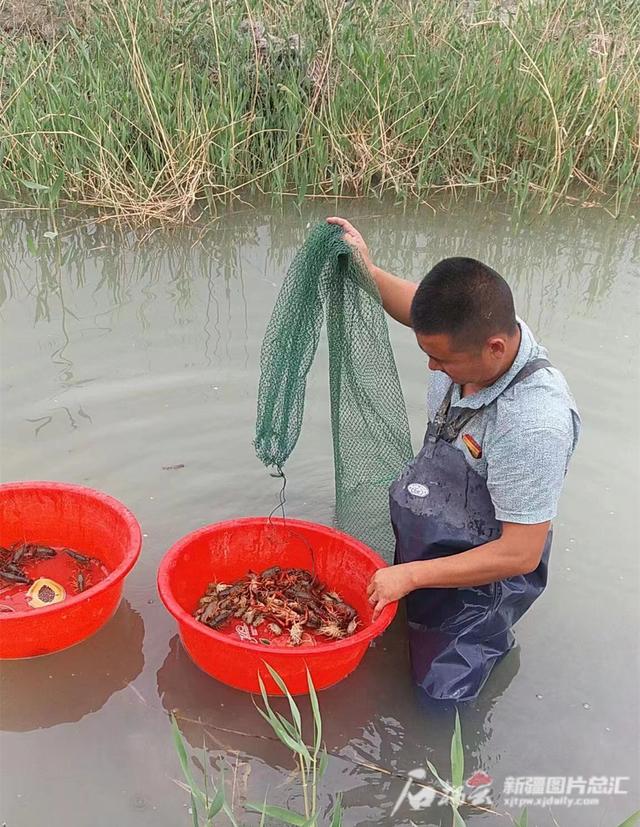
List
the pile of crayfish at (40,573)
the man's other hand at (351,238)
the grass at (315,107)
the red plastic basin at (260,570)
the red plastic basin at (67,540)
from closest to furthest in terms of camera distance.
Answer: the red plastic basin at (260,570), the red plastic basin at (67,540), the man's other hand at (351,238), the pile of crayfish at (40,573), the grass at (315,107)

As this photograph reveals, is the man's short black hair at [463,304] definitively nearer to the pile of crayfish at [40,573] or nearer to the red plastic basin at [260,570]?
the red plastic basin at [260,570]

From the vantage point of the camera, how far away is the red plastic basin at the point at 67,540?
223cm

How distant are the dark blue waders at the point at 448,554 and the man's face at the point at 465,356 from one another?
18cm

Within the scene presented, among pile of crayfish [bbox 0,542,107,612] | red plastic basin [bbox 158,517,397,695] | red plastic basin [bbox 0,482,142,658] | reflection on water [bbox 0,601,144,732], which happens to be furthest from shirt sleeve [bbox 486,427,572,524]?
pile of crayfish [bbox 0,542,107,612]

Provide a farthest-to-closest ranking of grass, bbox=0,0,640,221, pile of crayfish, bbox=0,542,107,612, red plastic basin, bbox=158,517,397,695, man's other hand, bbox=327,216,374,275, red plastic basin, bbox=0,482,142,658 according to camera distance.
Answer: grass, bbox=0,0,640,221 → pile of crayfish, bbox=0,542,107,612 → man's other hand, bbox=327,216,374,275 → red plastic basin, bbox=0,482,142,658 → red plastic basin, bbox=158,517,397,695

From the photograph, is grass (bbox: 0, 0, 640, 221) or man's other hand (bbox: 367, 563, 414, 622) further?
grass (bbox: 0, 0, 640, 221)

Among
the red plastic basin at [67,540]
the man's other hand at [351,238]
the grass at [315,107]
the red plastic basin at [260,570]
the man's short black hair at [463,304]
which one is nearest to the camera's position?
the man's short black hair at [463,304]

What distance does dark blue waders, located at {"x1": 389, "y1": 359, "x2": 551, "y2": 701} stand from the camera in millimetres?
2250

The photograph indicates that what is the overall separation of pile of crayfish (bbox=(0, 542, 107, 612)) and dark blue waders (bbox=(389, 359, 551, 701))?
1.08 m

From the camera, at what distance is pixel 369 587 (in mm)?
2275

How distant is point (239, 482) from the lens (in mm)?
3316

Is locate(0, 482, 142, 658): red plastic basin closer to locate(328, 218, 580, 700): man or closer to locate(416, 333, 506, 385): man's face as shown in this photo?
locate(328, 218, 580, 700): man

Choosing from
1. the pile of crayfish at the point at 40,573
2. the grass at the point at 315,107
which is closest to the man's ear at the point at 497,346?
the pile of crayfish at the point at 40,573

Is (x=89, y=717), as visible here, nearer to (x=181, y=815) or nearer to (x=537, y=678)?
(x=181, y=815)
